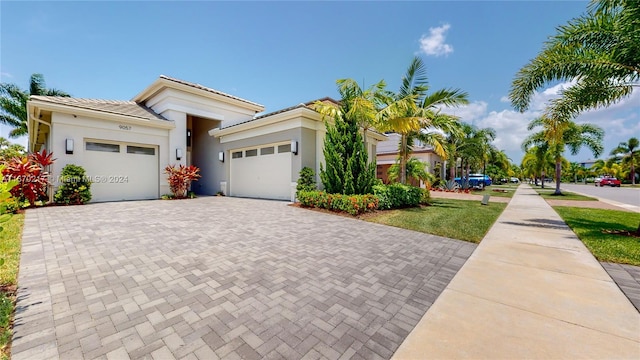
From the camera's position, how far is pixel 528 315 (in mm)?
2654

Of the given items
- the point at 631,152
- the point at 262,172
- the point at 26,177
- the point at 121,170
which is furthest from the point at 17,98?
the point at 631,152

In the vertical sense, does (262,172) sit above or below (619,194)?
above

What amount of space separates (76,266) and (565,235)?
1059 cm

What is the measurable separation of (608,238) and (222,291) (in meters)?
8.76

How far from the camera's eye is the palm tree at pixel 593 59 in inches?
226

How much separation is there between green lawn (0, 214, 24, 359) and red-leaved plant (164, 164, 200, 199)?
6.85 meters

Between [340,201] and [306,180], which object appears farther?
[306,180]

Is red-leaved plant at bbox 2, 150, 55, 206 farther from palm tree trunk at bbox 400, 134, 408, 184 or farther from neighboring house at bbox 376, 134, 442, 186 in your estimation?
neighboring house at bbox 376, 134, 442, 186

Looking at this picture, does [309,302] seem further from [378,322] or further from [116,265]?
[116,265]

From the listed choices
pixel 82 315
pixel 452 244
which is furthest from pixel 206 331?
pixel 452 244

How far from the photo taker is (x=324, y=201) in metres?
9.46

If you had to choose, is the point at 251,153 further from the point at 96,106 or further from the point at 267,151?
the point at 96,106

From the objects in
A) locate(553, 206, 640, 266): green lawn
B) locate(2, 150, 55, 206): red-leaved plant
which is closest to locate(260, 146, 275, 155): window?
locate(2, 150, 55, 206): red-leaved plant

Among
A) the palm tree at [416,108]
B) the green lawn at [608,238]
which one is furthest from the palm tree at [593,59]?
the green lawn at [608,238]
